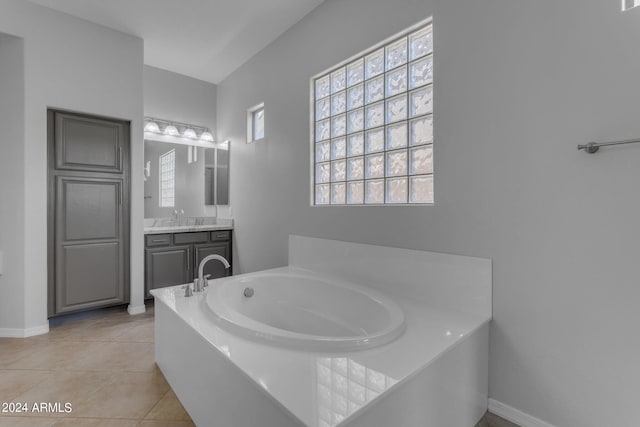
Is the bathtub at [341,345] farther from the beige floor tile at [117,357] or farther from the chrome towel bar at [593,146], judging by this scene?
the chrome towel bar at [593,146]

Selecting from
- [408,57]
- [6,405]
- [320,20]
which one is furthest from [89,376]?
[320,20]

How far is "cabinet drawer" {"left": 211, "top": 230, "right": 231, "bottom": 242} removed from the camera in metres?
3.73

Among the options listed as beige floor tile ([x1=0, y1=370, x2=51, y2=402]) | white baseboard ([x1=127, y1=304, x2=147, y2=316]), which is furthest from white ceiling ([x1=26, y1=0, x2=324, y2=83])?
beige floor tile ([x1=0, y1=370, x2=51, y2=402])

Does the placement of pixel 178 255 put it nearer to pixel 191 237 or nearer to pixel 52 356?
pixel 191 237

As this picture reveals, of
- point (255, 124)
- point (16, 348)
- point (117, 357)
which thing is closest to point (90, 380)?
point (117, 357)

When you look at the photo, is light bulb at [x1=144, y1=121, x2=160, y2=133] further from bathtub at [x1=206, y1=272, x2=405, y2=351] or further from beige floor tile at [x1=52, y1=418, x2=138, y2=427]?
beige floor tile at [x1=52, y1=418, x2=138, y2=427]

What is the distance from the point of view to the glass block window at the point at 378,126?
6.54 ft

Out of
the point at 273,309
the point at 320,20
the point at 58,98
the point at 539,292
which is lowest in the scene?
the point at 273,309

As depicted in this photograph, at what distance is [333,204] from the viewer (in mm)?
2596

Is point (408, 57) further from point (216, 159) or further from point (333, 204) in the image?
point (216, 159)

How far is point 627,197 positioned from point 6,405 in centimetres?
312

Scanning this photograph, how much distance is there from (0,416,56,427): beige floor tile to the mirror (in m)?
2.25

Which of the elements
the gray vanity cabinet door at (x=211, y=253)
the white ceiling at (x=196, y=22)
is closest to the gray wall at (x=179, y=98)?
the white ceiling at (x=196, y=22)

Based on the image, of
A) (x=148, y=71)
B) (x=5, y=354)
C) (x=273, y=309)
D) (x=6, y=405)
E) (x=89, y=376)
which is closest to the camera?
(x=6, y=405)
